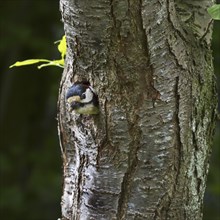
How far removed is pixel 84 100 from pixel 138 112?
13 centimetres

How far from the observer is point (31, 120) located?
5.60 metres

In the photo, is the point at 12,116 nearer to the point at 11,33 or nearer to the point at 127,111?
the point at 11,33

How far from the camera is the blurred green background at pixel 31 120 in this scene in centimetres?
486

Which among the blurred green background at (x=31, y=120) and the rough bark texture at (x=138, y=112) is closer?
the rough bark texture at (x=138, y=112)

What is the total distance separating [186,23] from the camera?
5.44ft

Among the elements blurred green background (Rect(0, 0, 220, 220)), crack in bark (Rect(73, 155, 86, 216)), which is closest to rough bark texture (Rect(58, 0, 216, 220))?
crack in bark (Rect(73, 155, 86, 216))

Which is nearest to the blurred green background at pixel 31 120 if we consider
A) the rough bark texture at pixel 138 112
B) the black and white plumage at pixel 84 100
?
the rough bark texture at pixel 138 112

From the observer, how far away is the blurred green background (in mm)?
4859

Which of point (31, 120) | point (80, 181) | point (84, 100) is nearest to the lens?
point (84, 100)

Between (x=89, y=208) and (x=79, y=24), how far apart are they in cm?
49

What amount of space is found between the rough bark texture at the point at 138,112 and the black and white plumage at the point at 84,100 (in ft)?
0.06

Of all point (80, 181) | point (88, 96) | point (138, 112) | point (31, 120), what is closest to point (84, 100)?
point (88, 96)

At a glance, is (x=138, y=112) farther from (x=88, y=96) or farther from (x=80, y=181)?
(x=80, y=181)

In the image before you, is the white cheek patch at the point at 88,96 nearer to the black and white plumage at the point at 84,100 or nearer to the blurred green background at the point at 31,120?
the black and white plumage at the point at 84,100
